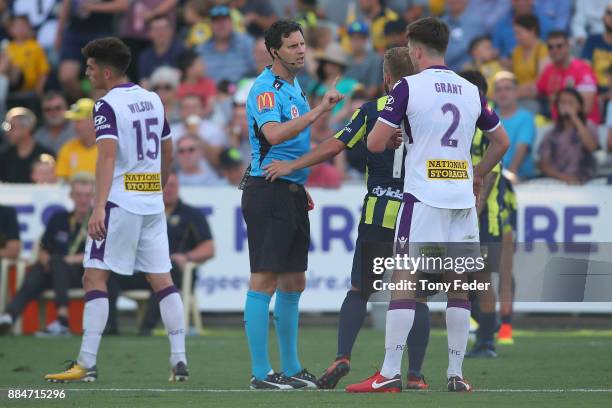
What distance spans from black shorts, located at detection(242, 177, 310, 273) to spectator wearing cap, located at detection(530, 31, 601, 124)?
8.98 metres

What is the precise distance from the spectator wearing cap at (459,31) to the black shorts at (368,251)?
10210mm

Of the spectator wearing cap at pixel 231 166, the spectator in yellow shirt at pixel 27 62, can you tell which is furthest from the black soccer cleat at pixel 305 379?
the spectator in yellow shirt at pixel 27 62

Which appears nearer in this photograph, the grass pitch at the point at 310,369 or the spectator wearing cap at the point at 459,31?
the grass pitch at the point at 310,369

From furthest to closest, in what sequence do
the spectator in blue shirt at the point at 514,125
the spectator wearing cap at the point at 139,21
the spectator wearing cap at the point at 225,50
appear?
the spectator wearing cap at the point at 139,21
the spectator wearing cap at the point at 225,50
the spectator in blue shirt at the point at 514,125

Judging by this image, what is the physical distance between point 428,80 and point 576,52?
11.3 meters

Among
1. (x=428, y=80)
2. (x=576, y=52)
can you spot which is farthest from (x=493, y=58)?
(x=428, y=80)

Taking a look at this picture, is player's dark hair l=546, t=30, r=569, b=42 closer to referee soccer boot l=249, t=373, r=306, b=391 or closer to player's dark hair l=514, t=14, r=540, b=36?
player's dark hair l=514, t=14, r=540, b=36

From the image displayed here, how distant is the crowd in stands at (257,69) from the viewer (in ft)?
58.5

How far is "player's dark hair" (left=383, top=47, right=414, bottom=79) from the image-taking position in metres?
9.77

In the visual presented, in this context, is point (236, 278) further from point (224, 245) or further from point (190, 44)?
point (190, 44)

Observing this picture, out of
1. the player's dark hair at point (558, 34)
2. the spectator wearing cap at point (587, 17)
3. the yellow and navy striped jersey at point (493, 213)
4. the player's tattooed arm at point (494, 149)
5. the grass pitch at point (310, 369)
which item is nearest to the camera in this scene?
the grass pitch at point (310, 369)

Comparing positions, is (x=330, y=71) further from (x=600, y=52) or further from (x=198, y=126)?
(x=600, y=52)

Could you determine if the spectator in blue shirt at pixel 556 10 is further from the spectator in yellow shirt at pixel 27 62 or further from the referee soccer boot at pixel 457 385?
the referee soccer boot at pixel 457 385

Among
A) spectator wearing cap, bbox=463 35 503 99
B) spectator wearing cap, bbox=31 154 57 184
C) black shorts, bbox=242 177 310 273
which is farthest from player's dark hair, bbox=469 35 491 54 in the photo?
black shorts, bbox=242 177 310 273
